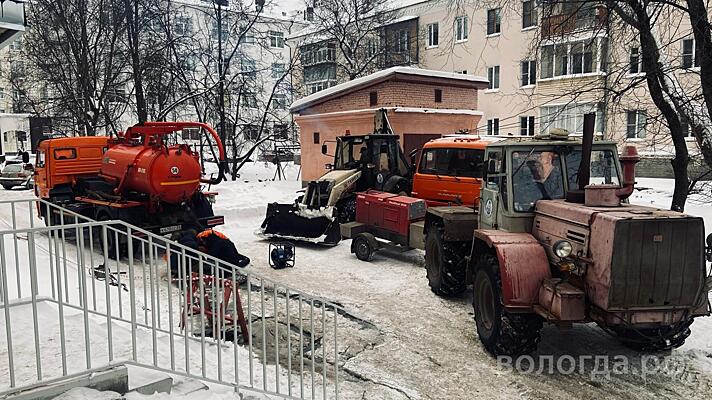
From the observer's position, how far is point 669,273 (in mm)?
5016

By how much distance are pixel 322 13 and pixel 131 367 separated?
30.8 meters

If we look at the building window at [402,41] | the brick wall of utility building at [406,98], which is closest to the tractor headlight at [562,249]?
the brick wall of utility building at [406,98]

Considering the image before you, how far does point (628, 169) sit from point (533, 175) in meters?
1.04

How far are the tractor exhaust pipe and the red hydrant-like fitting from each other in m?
0.35

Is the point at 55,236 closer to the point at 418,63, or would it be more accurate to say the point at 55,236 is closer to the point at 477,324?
the point at 477,324

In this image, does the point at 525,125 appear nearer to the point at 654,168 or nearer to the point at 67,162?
the point at 654,168

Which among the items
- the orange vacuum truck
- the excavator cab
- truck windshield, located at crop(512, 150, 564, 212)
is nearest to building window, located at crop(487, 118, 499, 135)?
the excavator cab

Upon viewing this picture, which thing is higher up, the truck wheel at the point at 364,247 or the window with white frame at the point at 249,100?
the window with white frame at the point at 249,100

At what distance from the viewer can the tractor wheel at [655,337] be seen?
5.42m

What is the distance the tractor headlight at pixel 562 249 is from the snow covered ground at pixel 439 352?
131cm

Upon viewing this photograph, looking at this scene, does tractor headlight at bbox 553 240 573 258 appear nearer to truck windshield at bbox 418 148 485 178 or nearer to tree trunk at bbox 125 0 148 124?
truck windshield at bbox 418 148 485 178

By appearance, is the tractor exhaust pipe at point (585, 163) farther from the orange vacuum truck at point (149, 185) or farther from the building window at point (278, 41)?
the building window at point (278, 41)

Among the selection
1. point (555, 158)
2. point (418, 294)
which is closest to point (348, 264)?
point (418, 294)

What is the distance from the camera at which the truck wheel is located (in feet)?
35.8
